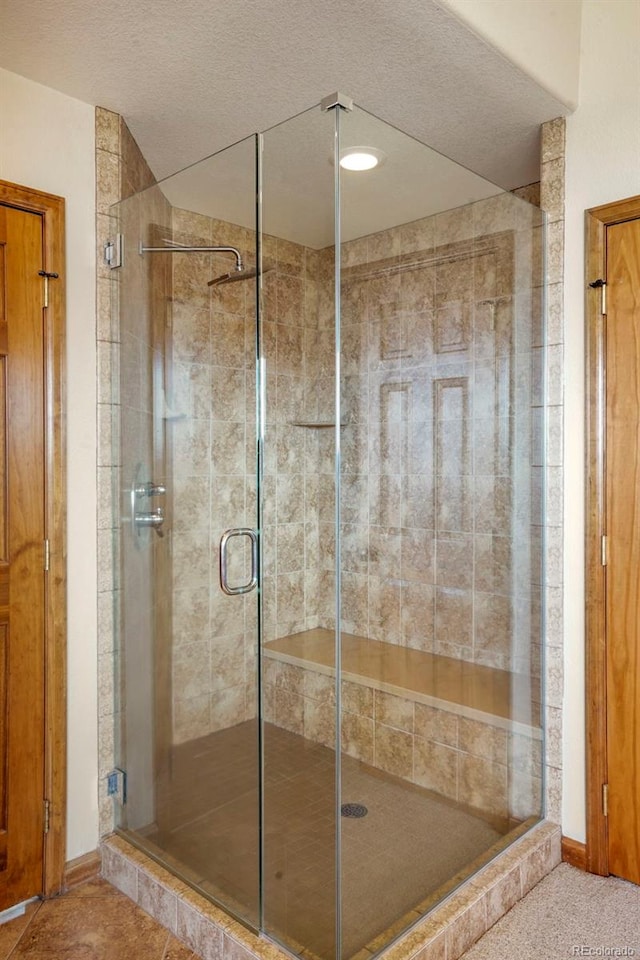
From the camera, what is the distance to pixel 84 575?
7.30 ft

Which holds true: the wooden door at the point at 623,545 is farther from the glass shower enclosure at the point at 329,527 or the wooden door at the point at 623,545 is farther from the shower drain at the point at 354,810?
the shower drain at the point at 354,810

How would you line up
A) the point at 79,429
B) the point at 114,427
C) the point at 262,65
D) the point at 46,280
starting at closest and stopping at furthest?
the point at 262,65 → the point at 46,280 → the point at 79,429 → the point at 114,427

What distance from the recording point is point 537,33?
2053 millimetres

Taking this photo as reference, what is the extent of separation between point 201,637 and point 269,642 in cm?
32

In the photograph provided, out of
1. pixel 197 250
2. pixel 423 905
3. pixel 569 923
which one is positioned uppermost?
pixel 197 250

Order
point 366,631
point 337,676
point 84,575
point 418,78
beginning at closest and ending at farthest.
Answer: point 337,676
point 366,631
point 418,78
point 84,575

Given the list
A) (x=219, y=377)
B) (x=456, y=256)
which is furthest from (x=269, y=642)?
(x=456, y=256)

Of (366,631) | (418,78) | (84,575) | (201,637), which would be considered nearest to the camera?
(366,631)

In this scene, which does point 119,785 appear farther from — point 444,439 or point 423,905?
point 444,439

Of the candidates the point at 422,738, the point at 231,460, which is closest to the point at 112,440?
the point at 231,460

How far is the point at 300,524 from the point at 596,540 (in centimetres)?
111

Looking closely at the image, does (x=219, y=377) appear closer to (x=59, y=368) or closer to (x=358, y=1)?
(x=59, y=368)

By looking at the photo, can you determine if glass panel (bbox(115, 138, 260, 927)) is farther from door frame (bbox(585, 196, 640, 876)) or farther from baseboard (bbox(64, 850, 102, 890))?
door frame (bbox(585, 196, 640, 876))

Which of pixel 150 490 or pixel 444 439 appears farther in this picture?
pixel 150 490
